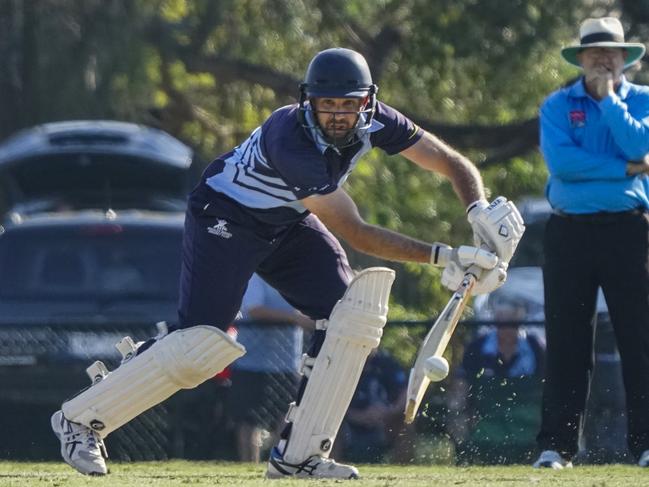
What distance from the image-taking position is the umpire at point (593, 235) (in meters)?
7.23

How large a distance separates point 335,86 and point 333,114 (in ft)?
0.32

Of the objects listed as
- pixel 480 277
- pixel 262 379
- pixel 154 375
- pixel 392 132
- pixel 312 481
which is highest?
pixel 392 132

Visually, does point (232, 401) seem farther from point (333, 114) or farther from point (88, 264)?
point (333, 114)

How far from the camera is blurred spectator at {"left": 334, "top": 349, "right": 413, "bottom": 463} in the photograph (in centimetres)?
865

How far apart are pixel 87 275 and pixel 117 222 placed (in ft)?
1.20

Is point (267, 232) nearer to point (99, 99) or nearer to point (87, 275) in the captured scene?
point (87, 275)

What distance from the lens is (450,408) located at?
8.62m

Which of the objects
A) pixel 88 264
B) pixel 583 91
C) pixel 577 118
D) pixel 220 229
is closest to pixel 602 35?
pixel 583 91

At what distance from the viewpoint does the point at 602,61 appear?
7344mm

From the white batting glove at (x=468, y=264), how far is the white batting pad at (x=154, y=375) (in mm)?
798

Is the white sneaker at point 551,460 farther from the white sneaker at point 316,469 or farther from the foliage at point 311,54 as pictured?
the foliage at point 311,54

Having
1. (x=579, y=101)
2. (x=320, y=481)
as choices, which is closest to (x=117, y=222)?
(x=579, y=101)

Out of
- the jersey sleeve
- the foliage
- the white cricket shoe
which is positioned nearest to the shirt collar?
the jersey sleeve

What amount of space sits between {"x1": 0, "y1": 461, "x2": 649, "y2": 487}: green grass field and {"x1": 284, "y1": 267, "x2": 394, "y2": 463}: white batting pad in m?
0.22
